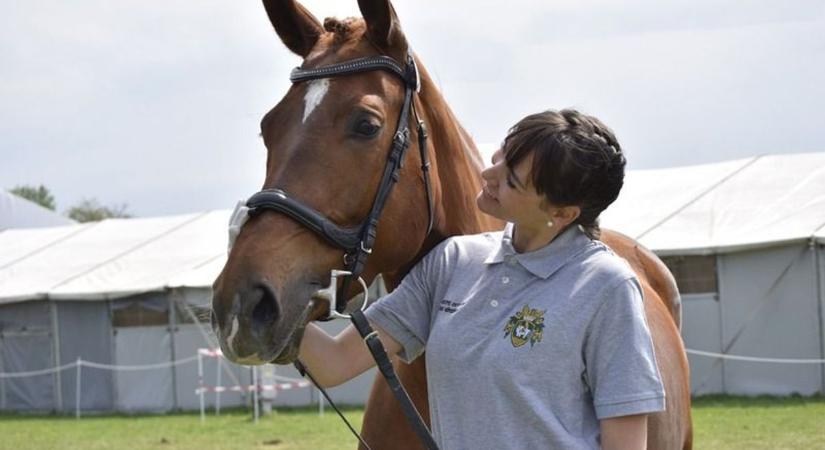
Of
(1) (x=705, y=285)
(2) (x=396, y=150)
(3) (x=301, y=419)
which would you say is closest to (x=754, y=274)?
(1) (x=705, y=285)

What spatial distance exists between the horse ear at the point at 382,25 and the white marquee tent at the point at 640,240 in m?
13.2

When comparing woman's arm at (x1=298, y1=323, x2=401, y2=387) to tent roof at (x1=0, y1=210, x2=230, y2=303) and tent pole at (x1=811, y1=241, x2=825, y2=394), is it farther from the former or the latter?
tent roof at (x1=0, y1=210, x2=230, y2=303)

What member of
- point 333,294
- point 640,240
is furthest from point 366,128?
point 640,240

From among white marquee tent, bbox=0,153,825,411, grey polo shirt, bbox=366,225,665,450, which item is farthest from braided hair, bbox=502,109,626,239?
white marquee tent, bbox=0,153,825,411

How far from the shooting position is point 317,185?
9.07ft

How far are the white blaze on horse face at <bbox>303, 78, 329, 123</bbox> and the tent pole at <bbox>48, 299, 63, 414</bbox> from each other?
19.1m

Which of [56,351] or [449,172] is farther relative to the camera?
[56,351]

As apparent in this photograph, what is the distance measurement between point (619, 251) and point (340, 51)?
1.85 m

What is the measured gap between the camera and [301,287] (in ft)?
8.64

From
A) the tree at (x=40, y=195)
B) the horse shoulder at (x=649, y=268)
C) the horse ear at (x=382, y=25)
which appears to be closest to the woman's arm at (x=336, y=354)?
the horse ear at (x=382, y=25)

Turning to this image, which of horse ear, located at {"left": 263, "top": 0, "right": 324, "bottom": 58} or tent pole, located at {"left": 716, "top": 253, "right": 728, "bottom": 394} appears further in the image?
tent pole, located at {"left": 716, "top": 253, "right": 728, "bottom": 394}

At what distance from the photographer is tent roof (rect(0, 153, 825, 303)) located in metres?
16.7

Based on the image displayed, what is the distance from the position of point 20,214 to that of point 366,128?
1269 inches

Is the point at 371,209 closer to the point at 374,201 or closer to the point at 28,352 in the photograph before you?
the point at 374,201
